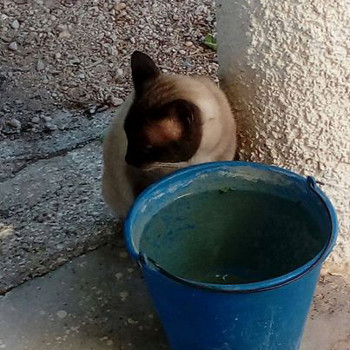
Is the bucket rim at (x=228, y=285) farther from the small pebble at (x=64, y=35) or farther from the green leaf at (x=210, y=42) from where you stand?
the small pebble at (x=64, y=35)

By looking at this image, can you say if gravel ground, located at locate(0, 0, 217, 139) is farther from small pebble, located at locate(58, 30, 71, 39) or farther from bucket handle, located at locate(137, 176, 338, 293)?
bucket handle, located at locate(137, 176, 338, 293)

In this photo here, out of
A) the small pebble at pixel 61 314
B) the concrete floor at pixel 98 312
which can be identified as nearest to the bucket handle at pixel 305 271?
the concrete floor at pixel 98 312

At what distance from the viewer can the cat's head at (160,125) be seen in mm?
2012

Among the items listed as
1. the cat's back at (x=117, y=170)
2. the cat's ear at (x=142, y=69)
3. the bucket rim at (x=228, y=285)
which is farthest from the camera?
the cat's back at (x=117, y=170)

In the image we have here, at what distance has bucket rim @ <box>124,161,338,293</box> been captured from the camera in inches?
64.4

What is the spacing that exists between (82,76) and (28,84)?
255mm

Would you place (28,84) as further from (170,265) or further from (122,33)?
(170,265)

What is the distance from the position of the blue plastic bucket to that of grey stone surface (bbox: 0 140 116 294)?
1.95ft

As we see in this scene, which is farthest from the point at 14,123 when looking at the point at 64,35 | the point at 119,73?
the point at 64,35

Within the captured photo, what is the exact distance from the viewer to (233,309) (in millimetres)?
1704

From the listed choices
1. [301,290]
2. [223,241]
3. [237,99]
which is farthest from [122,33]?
[301,290]

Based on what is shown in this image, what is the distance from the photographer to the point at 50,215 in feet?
8.73

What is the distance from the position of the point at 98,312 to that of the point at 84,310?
0.05 meters

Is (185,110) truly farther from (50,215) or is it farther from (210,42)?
(210,42)
